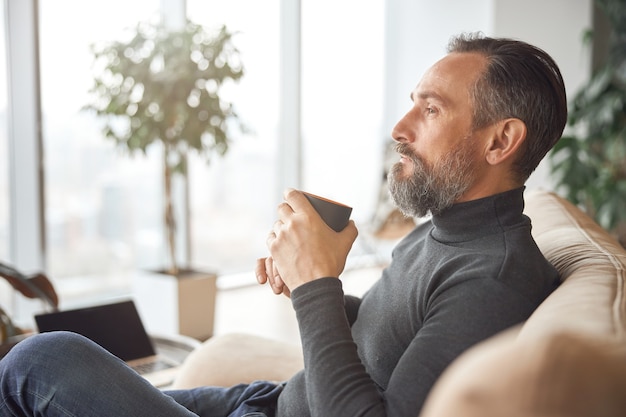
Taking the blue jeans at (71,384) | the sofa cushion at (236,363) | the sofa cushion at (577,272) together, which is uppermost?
the sofa cushion at (577,272)

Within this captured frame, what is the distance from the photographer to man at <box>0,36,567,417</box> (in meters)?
1.18

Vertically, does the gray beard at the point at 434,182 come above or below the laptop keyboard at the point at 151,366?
above

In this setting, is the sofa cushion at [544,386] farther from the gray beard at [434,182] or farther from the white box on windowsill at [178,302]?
the white box on windowsill at [178,302]

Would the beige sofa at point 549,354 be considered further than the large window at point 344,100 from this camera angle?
No

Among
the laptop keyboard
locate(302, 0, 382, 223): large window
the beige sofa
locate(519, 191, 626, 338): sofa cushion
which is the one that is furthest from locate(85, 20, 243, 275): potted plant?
locate(302, 0, 382, 223): large window

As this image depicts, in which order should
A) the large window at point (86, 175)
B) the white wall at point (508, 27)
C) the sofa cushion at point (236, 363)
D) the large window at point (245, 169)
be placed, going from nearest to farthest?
the sofa cushion at point (236, 363) → the large window at point (86, 175) → the large window at point (245, 169) → the white wall at point (508, 27)

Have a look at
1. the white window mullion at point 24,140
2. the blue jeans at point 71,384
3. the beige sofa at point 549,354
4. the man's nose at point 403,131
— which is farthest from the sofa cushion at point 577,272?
the white window mullion at point 24,140

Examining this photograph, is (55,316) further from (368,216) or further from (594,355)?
(368,216)

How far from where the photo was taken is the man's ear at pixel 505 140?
4.70 feet

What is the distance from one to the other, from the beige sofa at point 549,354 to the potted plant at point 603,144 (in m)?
2.87

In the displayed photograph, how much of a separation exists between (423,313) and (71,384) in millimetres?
658

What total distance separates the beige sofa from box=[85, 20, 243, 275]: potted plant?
188 cm

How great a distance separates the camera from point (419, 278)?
140 centimetres

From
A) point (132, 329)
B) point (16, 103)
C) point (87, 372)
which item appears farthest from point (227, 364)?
point (16, 103)
